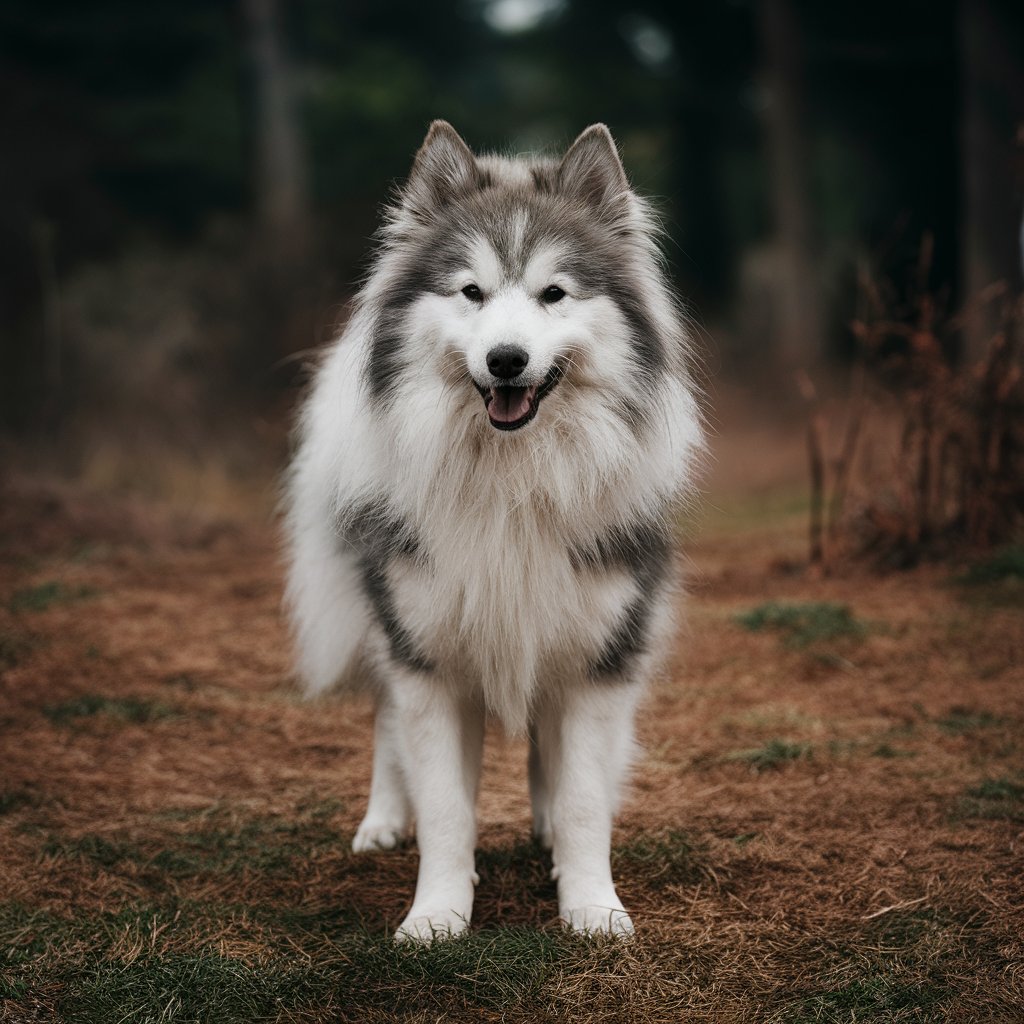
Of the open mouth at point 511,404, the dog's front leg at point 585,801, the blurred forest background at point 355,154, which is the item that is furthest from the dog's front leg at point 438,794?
the blurred forest background at point 355,154

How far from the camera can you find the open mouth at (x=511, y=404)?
304 cm

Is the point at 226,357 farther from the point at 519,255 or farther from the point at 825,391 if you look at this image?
the point at 519,255

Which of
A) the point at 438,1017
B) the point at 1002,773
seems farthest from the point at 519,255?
the point at 1002,773

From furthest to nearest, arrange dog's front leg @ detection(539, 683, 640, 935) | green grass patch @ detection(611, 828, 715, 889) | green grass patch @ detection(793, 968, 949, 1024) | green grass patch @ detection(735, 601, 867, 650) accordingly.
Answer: green grass patch @ detection(735, 601, 867, 650) < green grass patch @ detection(611, 828, 715, 889) < dog's front leg @ detection(539, 683, 640, 935) < green grass patch @ detection(793, 968, 949, 1024)

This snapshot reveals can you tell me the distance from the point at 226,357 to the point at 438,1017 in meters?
9.34

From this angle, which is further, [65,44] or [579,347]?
[65,44]

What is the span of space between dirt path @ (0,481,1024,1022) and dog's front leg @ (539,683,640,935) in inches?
4.9

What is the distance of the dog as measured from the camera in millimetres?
3135

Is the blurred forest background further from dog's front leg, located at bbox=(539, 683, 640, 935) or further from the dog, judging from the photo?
dog's front leg, located at bbox=(539, 683, 640, 935)

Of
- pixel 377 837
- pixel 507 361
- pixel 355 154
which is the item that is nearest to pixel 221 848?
pixel 377 837

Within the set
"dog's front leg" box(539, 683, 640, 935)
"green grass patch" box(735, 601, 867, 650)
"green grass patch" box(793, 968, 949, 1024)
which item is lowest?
"green grass patch" box(735, 601, 867, 650)

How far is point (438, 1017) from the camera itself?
8.80ft

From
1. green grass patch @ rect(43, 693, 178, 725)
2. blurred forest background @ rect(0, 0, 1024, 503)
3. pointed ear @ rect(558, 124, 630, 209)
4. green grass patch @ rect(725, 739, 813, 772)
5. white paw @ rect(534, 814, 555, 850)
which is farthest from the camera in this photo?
blurred forest background @ rect(0, 0, 1024, 503)

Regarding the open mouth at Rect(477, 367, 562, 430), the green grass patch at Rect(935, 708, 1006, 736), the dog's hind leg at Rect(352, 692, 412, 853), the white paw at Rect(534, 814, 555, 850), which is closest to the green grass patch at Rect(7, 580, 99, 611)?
the dog's hind leg at Rect(352, 692, 412, 853)
